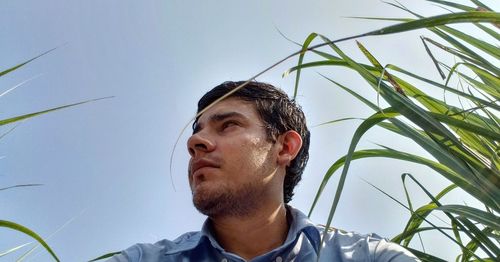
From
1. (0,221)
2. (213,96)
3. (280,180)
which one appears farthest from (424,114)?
(213,96)

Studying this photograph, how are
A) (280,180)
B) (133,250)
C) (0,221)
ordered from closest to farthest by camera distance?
(0,221) < (133,250) < (280,180)

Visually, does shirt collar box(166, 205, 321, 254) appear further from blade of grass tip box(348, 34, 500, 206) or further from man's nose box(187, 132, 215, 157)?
blade of grass tip box(348, 34, 500, 206)

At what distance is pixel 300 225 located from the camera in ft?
4.88

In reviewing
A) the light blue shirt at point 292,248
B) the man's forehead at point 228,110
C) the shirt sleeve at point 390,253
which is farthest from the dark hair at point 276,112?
the shirt sleeve at point 390,253

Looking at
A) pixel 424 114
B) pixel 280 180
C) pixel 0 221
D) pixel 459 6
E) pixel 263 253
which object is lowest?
pixel 263 253

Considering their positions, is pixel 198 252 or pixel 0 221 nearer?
pixel 0 221

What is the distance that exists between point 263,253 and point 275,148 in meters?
0.32

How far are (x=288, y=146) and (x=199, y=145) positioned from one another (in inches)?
13.0

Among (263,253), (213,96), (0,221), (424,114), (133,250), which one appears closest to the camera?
(424,114)

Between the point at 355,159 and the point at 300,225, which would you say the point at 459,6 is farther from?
the point at 300,225

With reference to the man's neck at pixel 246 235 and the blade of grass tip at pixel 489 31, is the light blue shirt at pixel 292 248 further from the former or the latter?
the blade of grass tip at pixel 489 31

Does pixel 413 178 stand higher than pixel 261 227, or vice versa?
pixel 413 178

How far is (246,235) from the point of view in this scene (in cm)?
150

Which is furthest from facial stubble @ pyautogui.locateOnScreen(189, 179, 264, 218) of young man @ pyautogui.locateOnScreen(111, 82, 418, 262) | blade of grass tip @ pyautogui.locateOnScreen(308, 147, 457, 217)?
blade of grass tip @ pyautogui.locateOnScreen(308, 147, 457, 217)
